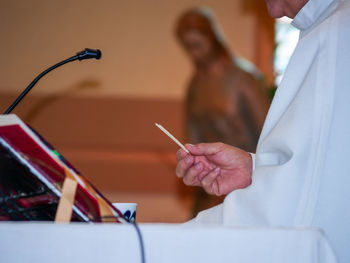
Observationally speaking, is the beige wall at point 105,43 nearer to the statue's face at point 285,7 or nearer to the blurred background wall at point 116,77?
the blurred background wall at point 116,77

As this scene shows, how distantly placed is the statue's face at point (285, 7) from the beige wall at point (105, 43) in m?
4.15

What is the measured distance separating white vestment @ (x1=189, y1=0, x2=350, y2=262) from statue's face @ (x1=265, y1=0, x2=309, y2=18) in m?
0.23

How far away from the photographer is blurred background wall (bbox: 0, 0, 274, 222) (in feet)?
18.9

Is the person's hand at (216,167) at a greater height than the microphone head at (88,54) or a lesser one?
lesser

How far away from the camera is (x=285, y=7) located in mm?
1556

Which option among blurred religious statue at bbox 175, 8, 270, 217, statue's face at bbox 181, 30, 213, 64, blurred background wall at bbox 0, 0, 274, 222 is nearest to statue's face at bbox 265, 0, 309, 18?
blurred religious statue at bbox 175, 8, 270, 217

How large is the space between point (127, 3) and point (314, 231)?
515 centimetres

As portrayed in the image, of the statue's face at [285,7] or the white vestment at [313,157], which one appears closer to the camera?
the white vestment at [313,157]

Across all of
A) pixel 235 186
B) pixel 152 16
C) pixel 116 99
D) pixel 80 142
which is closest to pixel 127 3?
pixel 152 16

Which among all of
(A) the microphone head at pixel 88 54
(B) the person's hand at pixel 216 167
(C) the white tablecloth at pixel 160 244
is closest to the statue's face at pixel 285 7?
(B) the person's hand at pixel 216 167

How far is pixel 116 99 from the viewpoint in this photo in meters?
5.79

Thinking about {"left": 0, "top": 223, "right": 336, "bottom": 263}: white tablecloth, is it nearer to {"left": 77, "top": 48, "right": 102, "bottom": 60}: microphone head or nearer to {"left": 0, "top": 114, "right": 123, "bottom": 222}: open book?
{"left": 0, "top": 114, "right": 123, "bottom": 222}: open book

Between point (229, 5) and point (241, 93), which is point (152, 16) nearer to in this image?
point (229, 5)

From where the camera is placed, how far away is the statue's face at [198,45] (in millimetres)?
5201
